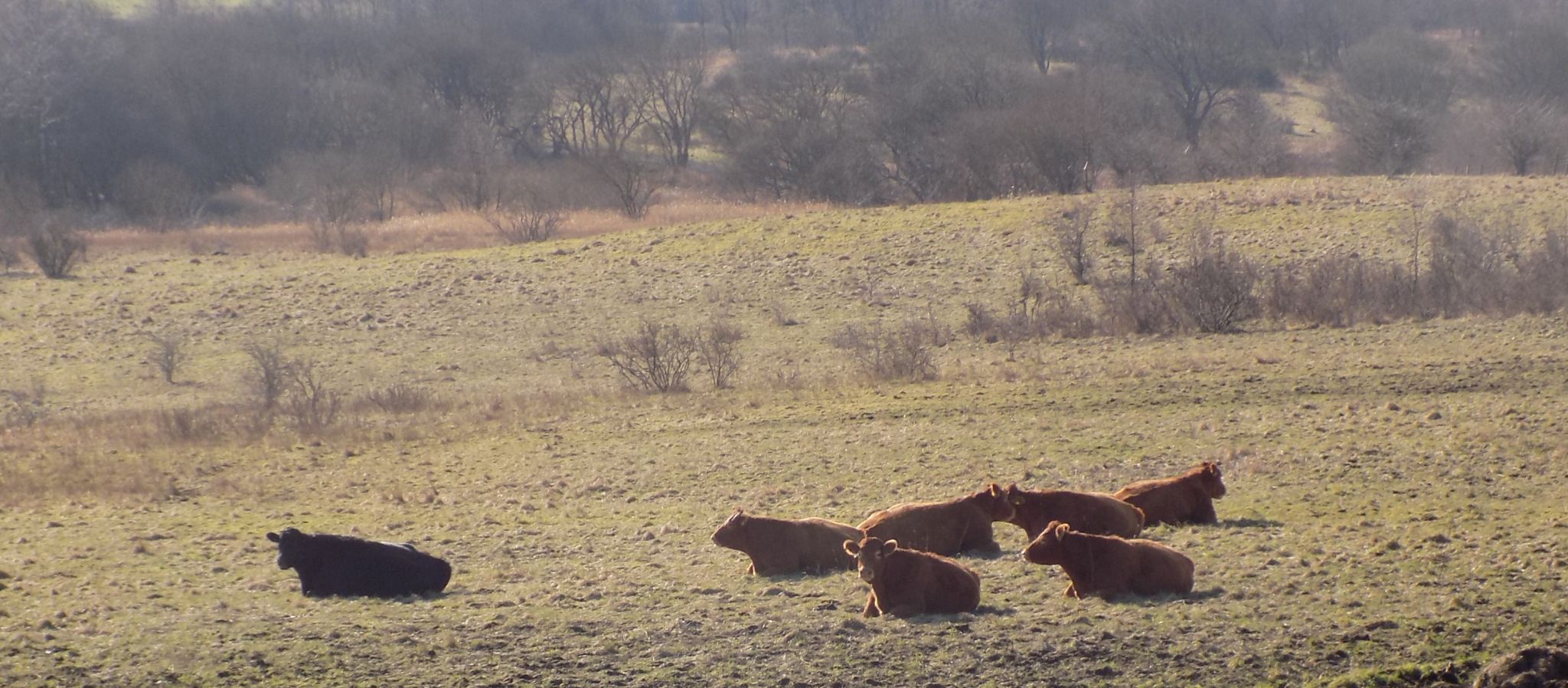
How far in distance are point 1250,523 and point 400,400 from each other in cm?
1681

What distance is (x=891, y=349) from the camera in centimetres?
2495

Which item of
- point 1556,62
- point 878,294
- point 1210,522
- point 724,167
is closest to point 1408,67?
point 1556,62

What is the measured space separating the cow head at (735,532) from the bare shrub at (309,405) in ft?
40.9

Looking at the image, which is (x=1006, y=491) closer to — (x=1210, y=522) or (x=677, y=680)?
(x=1210, y=522)

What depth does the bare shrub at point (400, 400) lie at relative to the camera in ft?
77.3

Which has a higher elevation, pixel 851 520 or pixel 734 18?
pixel 734 18

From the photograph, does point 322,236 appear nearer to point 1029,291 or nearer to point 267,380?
point 267,380

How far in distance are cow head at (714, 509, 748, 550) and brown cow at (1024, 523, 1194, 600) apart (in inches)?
97.5

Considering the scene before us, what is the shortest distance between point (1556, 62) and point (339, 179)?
72.8 meters

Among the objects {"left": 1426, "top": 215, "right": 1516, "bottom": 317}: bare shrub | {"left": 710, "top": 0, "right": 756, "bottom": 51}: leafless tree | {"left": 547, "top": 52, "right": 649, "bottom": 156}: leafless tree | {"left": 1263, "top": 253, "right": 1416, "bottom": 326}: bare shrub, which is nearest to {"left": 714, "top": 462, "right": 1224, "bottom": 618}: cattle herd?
{"left": 1263, "top": 253, "right": 1416, "bottom": 326}: bare shrub

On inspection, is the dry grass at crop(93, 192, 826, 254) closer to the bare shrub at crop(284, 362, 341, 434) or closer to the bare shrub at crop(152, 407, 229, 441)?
the bare shrub at crop(284, 362, 341, 434)

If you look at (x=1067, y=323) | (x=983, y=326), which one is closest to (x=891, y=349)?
(x=983, y=326)

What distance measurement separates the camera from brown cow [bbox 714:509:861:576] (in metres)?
10.2

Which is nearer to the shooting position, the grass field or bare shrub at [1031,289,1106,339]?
the grass field
